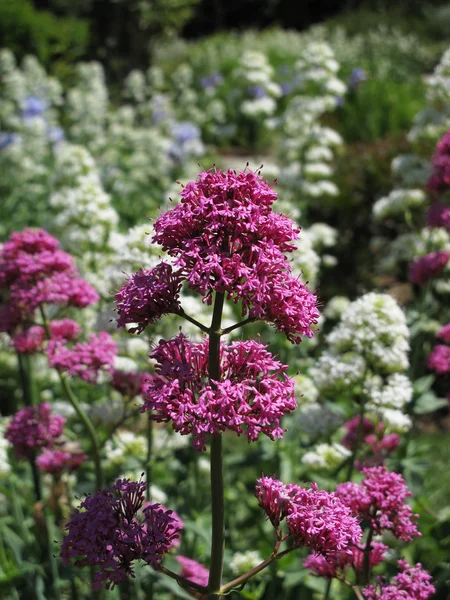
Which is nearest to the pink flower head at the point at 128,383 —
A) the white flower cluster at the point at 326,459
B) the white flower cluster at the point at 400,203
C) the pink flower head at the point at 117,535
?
the white flower cluster at the point at 326,459

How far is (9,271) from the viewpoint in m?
2.61

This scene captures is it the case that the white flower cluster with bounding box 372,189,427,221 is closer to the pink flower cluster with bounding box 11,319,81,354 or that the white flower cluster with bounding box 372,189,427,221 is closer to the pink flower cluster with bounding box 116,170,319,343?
the pink flower cluster with bounding box 11,319,81,354

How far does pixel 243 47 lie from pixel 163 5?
3.46 m

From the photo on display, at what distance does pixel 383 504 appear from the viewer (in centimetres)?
192

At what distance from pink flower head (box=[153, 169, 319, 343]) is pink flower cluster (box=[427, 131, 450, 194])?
86.4 inches

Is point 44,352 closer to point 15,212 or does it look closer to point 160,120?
point 15,212

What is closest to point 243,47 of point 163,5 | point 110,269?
point 163,5

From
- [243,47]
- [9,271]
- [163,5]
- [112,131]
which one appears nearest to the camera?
[9,271]

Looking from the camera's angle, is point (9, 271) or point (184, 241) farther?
point (9, 271)

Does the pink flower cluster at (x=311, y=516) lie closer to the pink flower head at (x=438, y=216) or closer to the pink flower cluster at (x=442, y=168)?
the pink flower head at (x=438, y=216)

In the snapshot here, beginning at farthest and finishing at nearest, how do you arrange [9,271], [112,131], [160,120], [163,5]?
1. [163,5]
2. [160,120]
3. [112,131]
4. [9,271]

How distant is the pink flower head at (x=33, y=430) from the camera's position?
2648 millimetres

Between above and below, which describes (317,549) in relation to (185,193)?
below

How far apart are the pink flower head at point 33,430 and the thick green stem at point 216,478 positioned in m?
1.16
